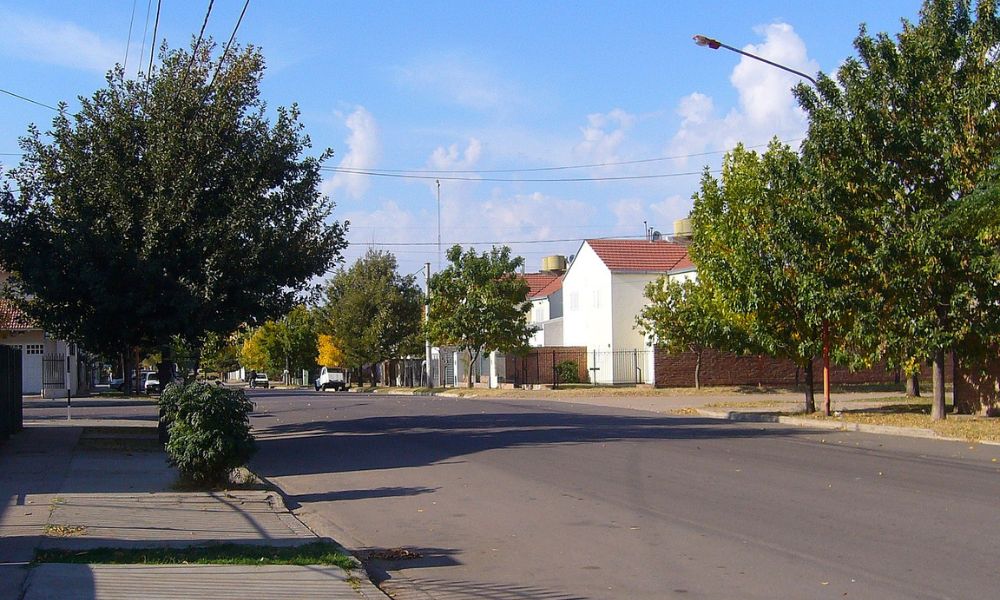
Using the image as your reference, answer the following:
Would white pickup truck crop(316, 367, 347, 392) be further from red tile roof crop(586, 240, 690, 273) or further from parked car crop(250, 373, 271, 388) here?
red tile roof crop(586, 240, 690, 273)

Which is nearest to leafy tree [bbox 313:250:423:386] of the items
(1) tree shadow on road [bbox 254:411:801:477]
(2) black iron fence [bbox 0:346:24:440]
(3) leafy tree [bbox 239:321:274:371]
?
(3) leafy tree [bbox 239:321:274:371]

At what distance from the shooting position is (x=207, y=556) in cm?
877

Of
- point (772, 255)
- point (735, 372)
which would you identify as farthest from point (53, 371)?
point (772, 255)

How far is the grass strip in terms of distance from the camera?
851 centimetres

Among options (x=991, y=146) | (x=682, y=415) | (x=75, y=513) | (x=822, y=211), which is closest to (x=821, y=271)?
(x=822, y=211)

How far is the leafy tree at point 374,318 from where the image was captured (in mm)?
68375

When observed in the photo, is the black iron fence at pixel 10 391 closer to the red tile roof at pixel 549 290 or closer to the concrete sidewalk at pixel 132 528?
the concrete sidewalk at pixel 132 528

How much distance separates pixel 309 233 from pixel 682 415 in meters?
13.3

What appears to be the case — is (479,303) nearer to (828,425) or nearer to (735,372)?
(735,372)

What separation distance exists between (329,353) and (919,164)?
58.9m

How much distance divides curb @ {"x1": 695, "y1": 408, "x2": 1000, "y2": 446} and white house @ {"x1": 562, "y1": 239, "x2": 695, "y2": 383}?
20.7m

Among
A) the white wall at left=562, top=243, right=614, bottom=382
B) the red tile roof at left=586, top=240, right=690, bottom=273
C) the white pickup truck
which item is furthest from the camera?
the white pickup truck

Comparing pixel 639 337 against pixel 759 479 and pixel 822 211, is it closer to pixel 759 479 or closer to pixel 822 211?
pixel 822 211

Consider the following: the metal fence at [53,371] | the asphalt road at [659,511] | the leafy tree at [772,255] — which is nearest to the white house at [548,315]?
the metal fence at [53,371]
